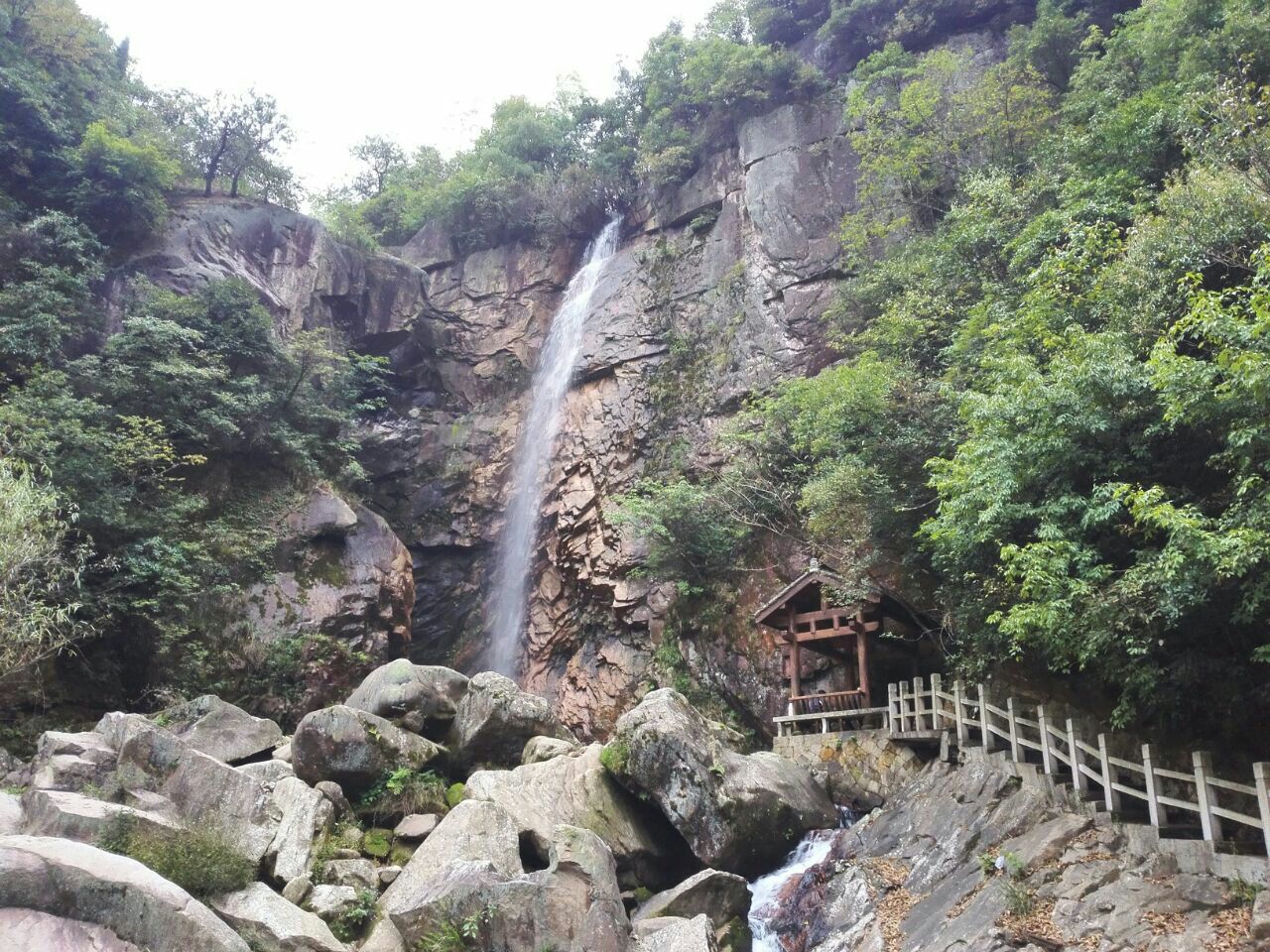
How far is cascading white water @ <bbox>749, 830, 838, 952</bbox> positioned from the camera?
11070mm

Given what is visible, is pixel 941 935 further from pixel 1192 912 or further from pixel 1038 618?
pixel 1038 618

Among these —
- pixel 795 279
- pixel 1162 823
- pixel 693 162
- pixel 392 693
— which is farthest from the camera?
pixel 693 162

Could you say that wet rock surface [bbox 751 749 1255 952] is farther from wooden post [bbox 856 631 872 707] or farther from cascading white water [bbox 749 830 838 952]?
wooden post [bbox 856 631 872 707]

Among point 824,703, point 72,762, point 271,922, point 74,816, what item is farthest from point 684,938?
point 824,703

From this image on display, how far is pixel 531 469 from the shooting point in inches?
1086

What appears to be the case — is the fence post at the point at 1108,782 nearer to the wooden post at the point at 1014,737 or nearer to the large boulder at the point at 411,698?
the wooden post at the point at 1014,737

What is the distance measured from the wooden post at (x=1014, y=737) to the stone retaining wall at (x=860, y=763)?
295 cm

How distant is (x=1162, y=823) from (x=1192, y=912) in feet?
3.49

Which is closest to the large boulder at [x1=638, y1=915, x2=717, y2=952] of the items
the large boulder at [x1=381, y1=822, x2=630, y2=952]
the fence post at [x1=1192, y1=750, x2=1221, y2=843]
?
the large boulder at [x1=381, y1=822, x2=630, y2=952]

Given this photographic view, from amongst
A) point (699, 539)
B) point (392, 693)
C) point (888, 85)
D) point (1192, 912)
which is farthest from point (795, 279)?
point (1192, 912)

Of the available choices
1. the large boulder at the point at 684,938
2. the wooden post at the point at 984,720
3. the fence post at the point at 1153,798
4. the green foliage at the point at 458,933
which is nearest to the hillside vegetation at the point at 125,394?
the green foliage at the point at 458,933

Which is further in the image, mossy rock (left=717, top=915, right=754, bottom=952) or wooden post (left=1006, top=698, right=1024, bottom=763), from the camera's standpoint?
wooden post (left=1006, top=698, right=1024, bottom=763)

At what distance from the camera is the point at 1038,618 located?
8828 mm

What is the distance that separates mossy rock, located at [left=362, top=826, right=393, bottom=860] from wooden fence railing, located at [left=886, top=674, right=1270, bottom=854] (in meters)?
8.26
